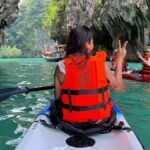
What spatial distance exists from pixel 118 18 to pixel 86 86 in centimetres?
2196

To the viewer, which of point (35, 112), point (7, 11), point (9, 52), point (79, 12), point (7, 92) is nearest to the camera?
point (7, 92)

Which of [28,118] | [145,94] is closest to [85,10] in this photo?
[145,94]

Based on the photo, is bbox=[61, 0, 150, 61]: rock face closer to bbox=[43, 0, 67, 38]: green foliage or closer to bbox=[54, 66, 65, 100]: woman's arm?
bbox=[43, 0, 67, 38]: green foliage

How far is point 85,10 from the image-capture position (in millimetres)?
28125

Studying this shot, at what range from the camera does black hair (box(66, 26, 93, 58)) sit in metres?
3.34

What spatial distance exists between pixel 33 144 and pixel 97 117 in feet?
2.27

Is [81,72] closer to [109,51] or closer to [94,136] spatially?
[94,136]

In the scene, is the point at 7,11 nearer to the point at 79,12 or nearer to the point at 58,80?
the point at 79,12

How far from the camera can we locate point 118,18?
24.7m

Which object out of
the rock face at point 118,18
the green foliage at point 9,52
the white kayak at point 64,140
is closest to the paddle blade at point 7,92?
the white kayak at point 64,140

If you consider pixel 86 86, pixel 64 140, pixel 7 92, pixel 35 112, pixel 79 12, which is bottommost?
pixel 35 112

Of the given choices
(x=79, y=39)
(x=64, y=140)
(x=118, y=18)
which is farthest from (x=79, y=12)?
(x=64, y=140)

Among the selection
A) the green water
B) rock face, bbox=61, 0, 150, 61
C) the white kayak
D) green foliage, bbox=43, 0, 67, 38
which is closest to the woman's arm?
the white kayak

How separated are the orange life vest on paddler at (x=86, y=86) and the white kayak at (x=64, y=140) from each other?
245mm
